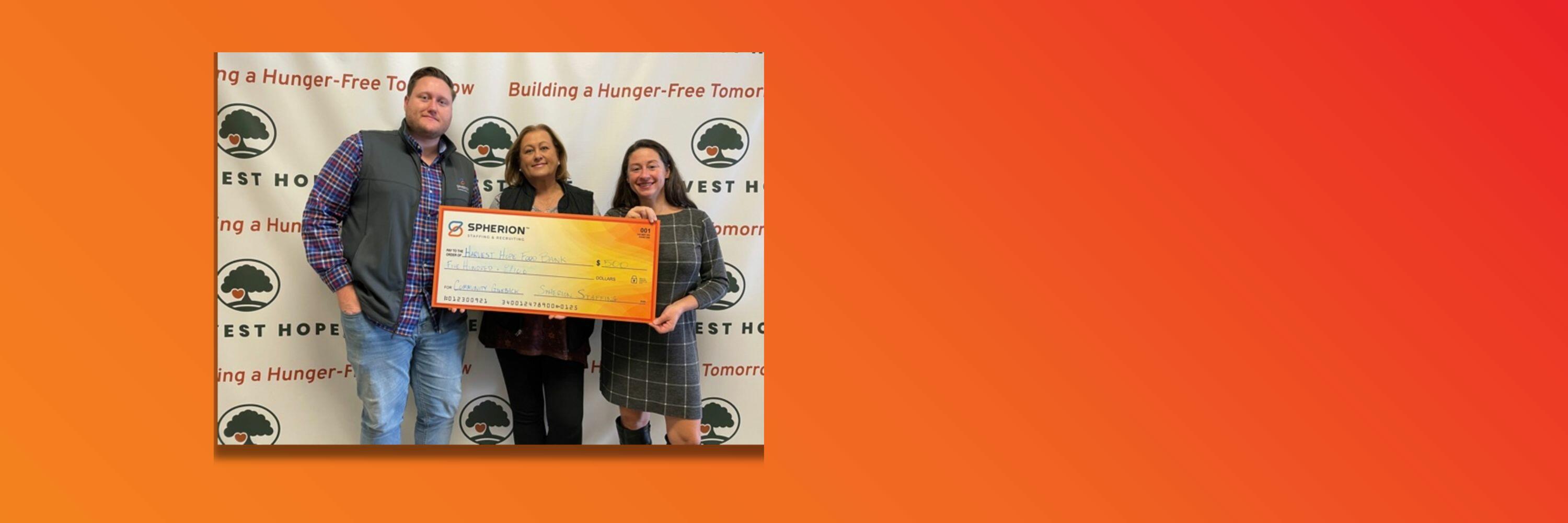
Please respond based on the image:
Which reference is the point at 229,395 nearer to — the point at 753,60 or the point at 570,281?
the point at 570,281

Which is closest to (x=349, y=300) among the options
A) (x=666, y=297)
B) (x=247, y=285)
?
(x=247, y=285)

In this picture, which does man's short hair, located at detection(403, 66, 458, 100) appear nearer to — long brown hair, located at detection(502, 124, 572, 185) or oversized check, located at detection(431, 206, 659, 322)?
long brown hair, located at detection(502, 124, 572, 185)

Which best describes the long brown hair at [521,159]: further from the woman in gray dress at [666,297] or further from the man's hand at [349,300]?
the man's hand at [349,300]

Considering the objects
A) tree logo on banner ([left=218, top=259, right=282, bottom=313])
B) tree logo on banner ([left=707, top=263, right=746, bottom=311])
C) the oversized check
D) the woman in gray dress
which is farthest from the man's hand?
tree logo on banner ([left=707, top=263, right=746, bottom=311])

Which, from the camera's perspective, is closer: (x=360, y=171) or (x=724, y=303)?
(x=360, y=171)

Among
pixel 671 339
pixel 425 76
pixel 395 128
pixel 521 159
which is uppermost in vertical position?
pixel 425 76

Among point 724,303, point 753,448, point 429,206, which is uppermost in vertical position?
point 429,206

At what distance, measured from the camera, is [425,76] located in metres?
2.74

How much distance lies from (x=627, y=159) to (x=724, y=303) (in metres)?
0.57

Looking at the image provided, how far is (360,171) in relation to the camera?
8.82 ft

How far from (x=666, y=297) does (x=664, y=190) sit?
348 mm

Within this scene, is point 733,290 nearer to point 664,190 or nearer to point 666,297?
point 666,297

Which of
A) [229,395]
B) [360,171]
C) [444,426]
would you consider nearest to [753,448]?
[444,426]

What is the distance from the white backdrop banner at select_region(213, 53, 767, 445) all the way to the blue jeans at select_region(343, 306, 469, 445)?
0.11 metres
